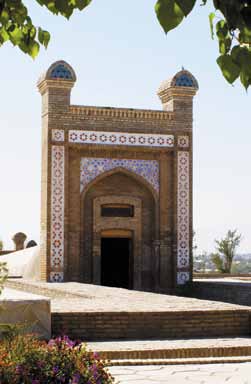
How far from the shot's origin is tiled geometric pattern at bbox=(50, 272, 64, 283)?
17234 mm

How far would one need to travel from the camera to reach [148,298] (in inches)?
428

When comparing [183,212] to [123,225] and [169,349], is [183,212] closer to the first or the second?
[123,225]

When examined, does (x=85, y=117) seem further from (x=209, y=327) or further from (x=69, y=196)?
(x=209, y=327)

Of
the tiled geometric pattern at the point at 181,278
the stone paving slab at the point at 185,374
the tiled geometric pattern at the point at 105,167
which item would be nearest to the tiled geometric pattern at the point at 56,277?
the tiled geometric pattern at the point at 105,167

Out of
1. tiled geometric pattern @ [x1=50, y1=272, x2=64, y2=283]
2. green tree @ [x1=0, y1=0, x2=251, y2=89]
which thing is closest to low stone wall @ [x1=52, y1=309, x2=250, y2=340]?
green tree @ [x1=0, y1=0, x2=251, y2=89]

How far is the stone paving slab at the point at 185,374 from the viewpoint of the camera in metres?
6.03

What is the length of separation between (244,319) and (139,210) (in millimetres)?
9570

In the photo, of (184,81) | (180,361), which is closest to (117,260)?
(184,81)

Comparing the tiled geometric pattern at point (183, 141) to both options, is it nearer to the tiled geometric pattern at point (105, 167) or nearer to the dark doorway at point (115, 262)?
the tiled geometric pattern at point (105, 167)

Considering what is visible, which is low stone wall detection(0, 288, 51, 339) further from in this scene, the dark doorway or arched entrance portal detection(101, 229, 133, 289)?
the dark doorway

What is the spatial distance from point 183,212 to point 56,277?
3532 millimetres

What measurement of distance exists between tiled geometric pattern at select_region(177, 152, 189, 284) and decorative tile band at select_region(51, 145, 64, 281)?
292 centimetres

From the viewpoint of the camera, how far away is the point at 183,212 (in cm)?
1830

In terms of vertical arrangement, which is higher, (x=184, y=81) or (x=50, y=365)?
(x=184, y=81)
